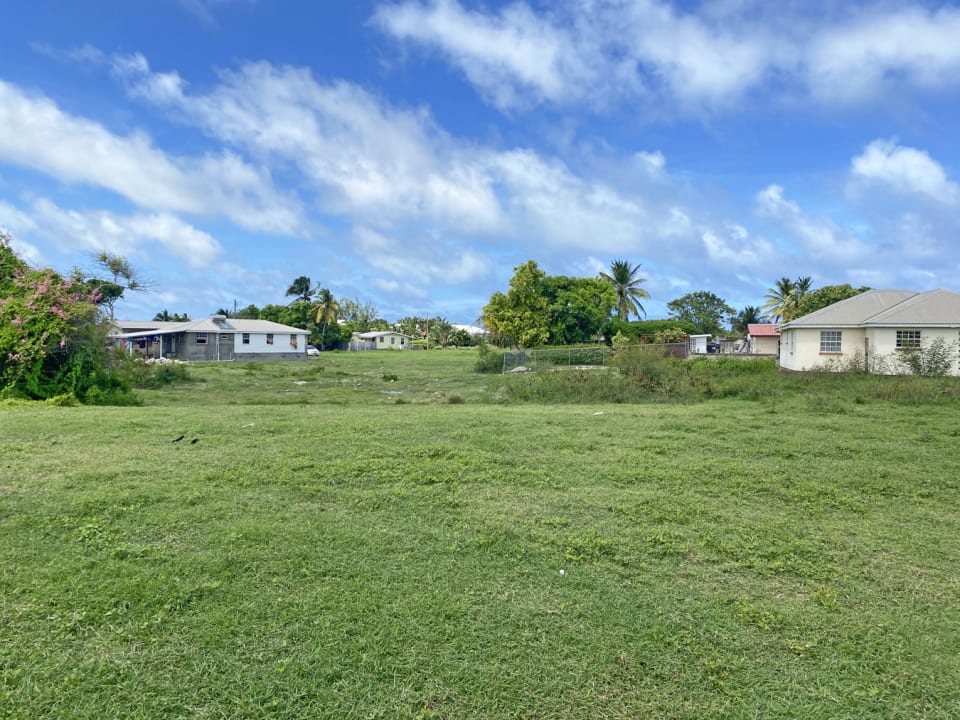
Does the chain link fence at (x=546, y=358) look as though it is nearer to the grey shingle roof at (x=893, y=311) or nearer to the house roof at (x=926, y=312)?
the grey shingle roof at (x=893, y=311)

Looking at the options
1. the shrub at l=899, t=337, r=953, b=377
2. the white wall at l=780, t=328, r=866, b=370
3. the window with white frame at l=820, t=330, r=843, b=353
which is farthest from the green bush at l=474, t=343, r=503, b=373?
the shrub at l=899, t=337, r=953, b=377

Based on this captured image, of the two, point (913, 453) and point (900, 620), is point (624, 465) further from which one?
point (913, 453)

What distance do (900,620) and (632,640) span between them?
1.51m

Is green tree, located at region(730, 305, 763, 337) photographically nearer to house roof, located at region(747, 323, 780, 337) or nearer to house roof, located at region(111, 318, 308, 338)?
house roof, located at region(747, 323, 780, 337)

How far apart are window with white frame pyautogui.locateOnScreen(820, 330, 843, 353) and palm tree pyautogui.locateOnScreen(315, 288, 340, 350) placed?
5149cm

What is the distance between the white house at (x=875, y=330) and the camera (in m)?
21.7

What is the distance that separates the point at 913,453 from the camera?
6.71m

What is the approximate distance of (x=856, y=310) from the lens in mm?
25094

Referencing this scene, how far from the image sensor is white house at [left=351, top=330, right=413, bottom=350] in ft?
240

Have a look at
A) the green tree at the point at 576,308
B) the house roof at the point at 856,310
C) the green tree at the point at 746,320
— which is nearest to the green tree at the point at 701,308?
the green tree at the point at 746,320

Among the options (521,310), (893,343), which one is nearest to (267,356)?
(521,310)

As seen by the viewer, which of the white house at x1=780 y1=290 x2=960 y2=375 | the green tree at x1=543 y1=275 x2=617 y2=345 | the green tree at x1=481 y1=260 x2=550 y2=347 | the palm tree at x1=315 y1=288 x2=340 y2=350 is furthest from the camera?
the palm tree at x1=315 y1=288 x2=340 y2=350

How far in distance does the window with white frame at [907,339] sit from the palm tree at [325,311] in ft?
178

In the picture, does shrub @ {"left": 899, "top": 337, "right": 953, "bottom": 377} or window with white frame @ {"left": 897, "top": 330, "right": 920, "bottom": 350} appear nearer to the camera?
shrub @ {"left": 899, "top": 337, "right": 953, "bottom": 377}
